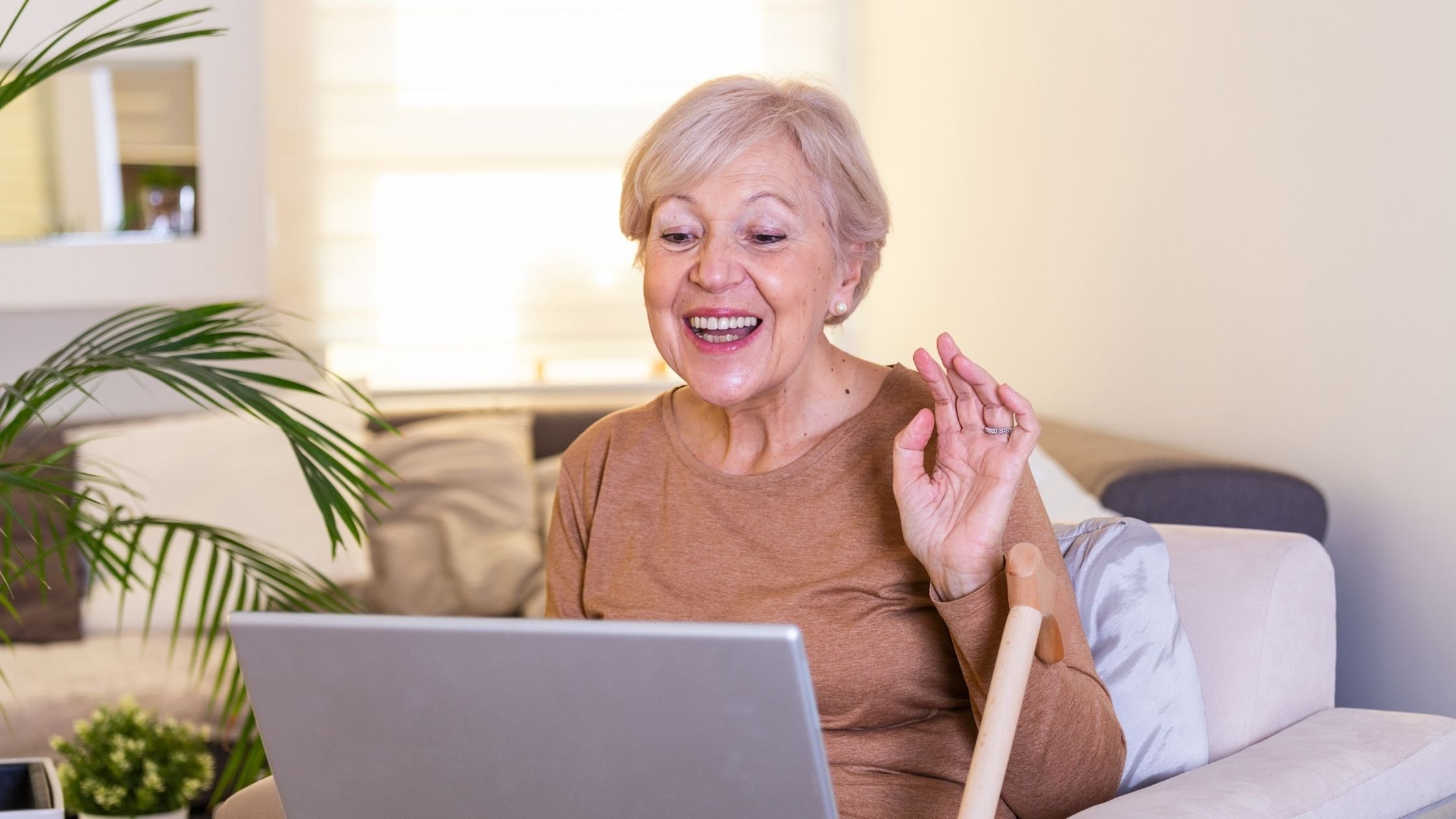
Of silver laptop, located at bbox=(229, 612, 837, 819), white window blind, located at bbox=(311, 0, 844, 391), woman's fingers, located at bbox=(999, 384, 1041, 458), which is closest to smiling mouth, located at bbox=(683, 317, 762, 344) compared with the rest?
woman's fingers, located at bbox=(999, 384, 1041, 458)

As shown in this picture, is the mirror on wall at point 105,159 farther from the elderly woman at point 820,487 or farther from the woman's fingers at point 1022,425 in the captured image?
the woman's fingers at point 1022,425

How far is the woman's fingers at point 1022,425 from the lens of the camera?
1118mm

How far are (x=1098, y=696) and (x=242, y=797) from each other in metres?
0.79

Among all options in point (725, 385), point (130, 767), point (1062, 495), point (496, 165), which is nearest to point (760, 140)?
point (725, 385)

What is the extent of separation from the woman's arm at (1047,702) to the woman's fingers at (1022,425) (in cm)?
11

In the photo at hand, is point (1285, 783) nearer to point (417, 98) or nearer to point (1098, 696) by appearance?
point (1098, 696)

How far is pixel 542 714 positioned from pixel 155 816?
143 cm

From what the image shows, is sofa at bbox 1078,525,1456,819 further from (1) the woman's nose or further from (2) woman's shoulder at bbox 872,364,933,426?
(1) the woman's nose

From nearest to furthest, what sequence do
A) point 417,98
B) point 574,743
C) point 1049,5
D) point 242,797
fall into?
1. point 574,743
2. point 242,797
3. point 1049,5
4. point 417,98

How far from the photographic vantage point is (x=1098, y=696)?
1.20m

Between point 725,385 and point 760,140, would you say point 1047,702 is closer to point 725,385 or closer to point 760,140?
point 725,385

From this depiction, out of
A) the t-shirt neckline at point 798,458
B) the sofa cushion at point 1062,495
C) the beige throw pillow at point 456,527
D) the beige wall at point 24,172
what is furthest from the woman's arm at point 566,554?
the beige wall at point 24,172

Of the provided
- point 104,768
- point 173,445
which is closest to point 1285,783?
point 104,768

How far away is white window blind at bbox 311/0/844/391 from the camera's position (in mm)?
3875
